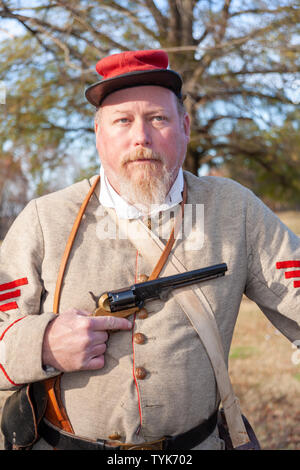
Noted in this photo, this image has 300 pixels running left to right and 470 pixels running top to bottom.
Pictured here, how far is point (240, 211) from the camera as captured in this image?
2324 millimetres

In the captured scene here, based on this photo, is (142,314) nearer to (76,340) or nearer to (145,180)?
(76,340)

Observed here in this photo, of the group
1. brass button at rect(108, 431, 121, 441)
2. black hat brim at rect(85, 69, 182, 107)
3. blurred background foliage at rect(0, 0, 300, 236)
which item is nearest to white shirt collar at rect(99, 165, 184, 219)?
black hat brim at rect(85, 69, 182, 107)

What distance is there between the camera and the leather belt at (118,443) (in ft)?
6.59

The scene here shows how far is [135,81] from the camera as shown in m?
2.22

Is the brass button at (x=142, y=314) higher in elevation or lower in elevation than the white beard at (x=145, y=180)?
lower

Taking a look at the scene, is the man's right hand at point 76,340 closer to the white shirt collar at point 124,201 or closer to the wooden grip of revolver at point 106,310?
the wooden grip of revolver at point 106,310

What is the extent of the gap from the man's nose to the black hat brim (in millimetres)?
221

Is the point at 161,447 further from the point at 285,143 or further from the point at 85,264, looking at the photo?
the point at 285,143

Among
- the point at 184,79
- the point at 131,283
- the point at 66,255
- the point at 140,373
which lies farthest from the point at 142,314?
the point at 184,79

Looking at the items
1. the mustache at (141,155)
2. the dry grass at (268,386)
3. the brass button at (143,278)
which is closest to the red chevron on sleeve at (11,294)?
the brass button at (143,278)

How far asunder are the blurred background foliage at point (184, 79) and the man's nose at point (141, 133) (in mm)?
3496

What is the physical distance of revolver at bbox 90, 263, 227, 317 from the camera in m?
2.03

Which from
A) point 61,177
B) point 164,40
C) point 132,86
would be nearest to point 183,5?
point 164,40

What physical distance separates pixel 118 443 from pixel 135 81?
181 cm
